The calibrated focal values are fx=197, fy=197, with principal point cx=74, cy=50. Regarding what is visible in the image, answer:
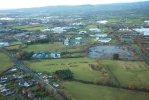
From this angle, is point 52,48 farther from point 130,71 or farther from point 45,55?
point 130,71

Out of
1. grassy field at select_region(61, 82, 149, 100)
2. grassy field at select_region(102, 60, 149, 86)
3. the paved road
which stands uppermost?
grassy field at select_region(102, 60, 149, 86)

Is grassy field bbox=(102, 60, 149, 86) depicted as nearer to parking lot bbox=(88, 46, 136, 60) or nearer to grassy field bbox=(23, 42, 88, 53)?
parking lot bbox=(88, 46, 136, 60)

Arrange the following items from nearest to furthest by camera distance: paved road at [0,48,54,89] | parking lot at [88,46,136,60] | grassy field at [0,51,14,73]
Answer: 1. paved road at [0,48,54,89]
2. grassy field at [0,51,14,73]
3. parking lot at [88,46,136,60]

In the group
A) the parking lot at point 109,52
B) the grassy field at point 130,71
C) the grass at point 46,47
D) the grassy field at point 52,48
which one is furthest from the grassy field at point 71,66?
the grass at point 46,47

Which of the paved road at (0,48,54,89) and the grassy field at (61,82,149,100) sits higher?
the grassy field at (61,82,149,100)

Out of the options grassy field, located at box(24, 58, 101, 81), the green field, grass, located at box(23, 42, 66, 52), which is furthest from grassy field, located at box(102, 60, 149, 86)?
grass, located at box(23, 42, 66, 52)

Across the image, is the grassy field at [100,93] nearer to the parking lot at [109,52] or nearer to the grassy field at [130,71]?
the grassy field at [130,71]
